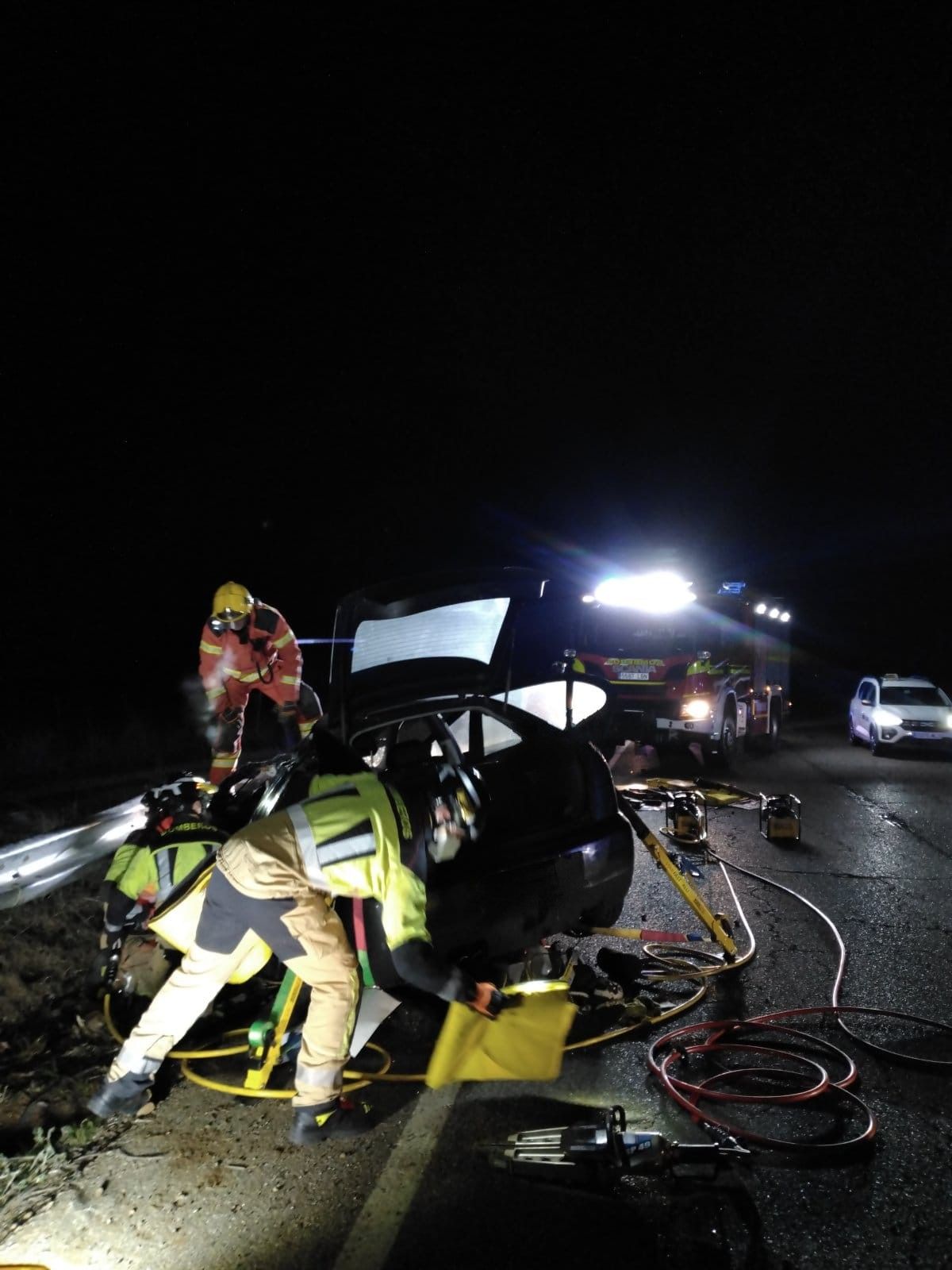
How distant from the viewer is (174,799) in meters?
4.23

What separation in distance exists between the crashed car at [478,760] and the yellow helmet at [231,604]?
1.55 metres

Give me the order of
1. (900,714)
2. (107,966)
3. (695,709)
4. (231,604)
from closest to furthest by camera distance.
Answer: (107,966), (231,604), (695,709), (900,714)

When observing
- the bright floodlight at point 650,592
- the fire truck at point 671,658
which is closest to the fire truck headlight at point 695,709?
the fire truck at point 671,658

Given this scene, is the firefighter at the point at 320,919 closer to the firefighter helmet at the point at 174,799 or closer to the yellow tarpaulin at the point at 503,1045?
the yellow tarpaulin at the point at 503,1045

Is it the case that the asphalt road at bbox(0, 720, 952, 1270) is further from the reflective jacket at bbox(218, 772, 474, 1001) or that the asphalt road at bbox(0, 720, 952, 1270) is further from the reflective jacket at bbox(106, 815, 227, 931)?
the reflective jacket at bbox(106, 815, 227, 931)

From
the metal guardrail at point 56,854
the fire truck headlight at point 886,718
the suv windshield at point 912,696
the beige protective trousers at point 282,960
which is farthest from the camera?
the suv windshield at point 912,696

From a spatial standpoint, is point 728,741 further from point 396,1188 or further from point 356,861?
point 396,1188

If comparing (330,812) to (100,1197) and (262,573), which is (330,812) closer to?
(100,1197)

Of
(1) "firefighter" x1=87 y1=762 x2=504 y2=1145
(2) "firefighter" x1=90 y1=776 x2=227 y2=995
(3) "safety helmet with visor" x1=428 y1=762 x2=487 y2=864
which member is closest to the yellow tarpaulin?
(1) "firefighter" x1=87 y1=762 x2=504 y2=1145

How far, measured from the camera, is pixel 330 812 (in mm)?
3104

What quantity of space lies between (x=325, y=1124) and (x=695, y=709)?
9074mm

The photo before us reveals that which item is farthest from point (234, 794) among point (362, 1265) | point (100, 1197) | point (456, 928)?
point (362, 1265)

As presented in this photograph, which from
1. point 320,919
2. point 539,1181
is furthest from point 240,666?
point 539,1181

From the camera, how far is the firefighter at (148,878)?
3.88 metres
